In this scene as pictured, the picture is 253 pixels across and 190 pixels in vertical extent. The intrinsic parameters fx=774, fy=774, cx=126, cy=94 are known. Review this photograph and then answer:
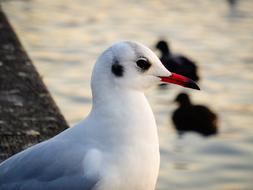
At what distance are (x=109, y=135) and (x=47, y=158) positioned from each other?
30 centimetres

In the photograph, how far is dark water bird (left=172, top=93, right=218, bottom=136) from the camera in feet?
27.8

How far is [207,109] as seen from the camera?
8672 mm

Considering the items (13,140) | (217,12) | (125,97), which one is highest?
(125,97)

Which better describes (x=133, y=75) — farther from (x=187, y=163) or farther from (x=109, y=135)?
(x=187, y=163)

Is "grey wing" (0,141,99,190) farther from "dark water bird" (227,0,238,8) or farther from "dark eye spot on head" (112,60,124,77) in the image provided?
"dark water bird" (227,0,238,8)

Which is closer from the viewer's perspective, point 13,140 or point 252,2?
point 13,140

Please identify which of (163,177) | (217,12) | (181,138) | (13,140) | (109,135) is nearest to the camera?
(109,135)

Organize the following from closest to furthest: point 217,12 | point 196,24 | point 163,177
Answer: point 163,177, point 196,24, point 217,12

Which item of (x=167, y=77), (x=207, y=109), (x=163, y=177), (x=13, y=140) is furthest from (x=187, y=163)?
(x=167, y=77)

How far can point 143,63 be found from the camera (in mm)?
3438

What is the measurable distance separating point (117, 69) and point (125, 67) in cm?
4

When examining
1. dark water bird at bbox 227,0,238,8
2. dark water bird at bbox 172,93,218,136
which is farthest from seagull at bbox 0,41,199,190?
dark water bird at bbox 227,0,238,8

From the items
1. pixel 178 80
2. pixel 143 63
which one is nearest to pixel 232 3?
pixel 178 80

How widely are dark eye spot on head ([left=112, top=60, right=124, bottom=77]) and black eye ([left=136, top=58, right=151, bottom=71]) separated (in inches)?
3.2
